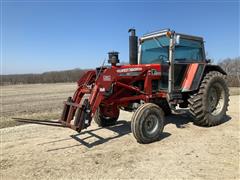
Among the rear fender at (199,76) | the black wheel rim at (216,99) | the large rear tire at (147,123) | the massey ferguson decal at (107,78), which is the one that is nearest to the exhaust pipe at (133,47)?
the massey ferguson decal at (107,78)

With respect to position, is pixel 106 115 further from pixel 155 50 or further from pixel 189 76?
pixel 189 76

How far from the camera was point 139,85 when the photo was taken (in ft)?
21.1

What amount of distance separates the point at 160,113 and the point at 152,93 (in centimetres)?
87

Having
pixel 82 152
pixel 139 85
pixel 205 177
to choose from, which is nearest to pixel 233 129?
pixel 139 85

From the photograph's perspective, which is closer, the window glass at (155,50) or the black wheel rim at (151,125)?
the black wheel rim at (151,125)

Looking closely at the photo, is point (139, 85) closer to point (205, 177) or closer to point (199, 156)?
point (199, 156)

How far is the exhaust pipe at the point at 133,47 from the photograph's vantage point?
6625 mm

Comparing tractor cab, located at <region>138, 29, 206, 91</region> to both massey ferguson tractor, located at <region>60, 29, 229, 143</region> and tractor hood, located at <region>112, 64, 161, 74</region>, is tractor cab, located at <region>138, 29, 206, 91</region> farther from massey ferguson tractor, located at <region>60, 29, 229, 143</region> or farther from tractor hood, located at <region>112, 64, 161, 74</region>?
tractor hood, located at <region>112, 64, 161, 74</region>

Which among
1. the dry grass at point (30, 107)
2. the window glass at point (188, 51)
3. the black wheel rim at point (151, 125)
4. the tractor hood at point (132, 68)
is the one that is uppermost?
the window glass at point (188, 51)

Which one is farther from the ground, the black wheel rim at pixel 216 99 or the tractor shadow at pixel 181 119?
the black wheel rim at pixel 216 99

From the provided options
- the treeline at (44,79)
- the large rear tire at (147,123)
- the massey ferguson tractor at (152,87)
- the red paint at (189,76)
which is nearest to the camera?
the large rear tire at (147,123)

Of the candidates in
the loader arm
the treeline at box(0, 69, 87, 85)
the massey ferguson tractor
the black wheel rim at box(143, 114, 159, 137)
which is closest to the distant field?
the loader arm

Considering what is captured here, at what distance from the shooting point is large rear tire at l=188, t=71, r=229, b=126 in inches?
247

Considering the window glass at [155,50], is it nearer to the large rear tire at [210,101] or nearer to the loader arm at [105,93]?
the loader arm at [105,93]
